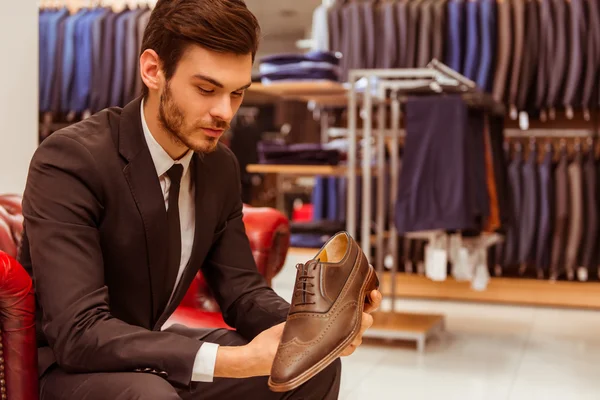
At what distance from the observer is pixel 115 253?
1.58 metres

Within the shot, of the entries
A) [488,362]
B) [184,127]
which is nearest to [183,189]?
[184,127]

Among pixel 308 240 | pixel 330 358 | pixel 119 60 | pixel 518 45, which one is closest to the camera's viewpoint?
pixel 330 358

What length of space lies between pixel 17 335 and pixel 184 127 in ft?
1.67

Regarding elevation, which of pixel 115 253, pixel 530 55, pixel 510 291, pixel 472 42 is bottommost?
pixel 510 291

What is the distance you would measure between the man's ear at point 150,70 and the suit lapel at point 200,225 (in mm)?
223

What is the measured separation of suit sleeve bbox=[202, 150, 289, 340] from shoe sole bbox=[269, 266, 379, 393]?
0.25m

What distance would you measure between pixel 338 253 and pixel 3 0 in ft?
5.11

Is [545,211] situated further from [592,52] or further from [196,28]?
[196,28]

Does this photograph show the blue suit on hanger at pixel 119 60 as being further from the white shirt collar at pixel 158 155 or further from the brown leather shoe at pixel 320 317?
the brown leather shoe at pixel 320 317

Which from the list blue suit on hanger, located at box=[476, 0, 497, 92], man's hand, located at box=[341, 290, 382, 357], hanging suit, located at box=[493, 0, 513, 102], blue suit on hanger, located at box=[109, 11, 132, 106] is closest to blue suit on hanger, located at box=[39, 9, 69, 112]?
blue suit on hanger, located at box=[109, 11, 132, 106]

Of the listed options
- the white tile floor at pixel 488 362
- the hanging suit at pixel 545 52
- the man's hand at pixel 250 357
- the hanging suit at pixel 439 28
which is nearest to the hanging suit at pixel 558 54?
the hanging suit at pixel 545 52

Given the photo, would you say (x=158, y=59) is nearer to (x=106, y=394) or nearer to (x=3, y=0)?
(x=106, y=394)

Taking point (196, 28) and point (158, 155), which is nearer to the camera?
point (196, 28)

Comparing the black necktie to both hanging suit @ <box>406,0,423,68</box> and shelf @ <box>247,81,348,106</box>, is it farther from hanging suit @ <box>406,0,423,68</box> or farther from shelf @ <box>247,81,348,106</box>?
hanging suit @ <box>406,0,423,68</box>
